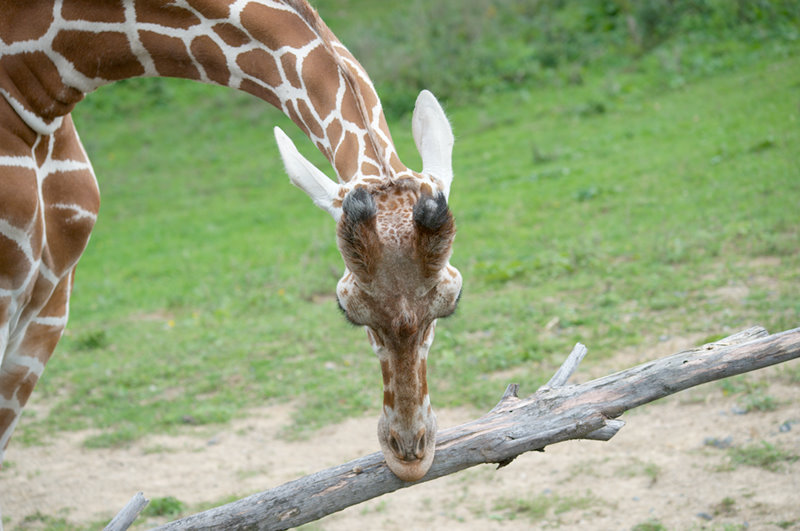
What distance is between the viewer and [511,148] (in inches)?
489

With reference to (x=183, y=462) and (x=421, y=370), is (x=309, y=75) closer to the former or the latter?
(x=421, y=370)

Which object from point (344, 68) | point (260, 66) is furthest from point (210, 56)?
point (344, 68)

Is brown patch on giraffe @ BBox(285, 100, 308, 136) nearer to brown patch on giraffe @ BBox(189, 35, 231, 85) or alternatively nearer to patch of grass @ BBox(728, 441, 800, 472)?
brown patch on giraffe @ BBox(189, 35, 231, 85)

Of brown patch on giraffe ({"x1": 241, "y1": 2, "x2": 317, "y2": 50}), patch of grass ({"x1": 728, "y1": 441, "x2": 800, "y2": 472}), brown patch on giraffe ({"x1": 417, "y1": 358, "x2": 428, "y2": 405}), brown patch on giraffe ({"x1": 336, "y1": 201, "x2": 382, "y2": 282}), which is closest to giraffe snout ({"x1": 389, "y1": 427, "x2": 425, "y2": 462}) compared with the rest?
brown patch on giraffe ({"x1": 417, "y1": 358, "x2": 428, "y2": 405})

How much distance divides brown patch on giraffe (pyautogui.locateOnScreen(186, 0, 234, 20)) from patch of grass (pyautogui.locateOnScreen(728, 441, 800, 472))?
3.69 meters

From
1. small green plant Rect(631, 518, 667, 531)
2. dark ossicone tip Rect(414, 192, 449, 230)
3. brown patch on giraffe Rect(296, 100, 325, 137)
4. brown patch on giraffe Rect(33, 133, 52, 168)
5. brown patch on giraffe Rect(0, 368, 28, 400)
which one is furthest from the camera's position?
small green plant Rect(631, 518, 667, 531)

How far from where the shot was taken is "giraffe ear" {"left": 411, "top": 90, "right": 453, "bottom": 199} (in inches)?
122

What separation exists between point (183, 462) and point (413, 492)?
175cm

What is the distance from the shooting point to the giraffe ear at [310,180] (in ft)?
9.58

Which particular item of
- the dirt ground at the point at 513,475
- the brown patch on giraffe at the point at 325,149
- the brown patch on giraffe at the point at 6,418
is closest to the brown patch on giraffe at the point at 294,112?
the brown patch on giraffe at the point at 325,149

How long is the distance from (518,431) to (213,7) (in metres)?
2.16

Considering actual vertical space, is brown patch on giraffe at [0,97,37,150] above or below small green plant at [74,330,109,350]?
above

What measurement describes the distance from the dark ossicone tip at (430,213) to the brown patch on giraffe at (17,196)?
1852mm

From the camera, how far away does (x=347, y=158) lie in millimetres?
3191
